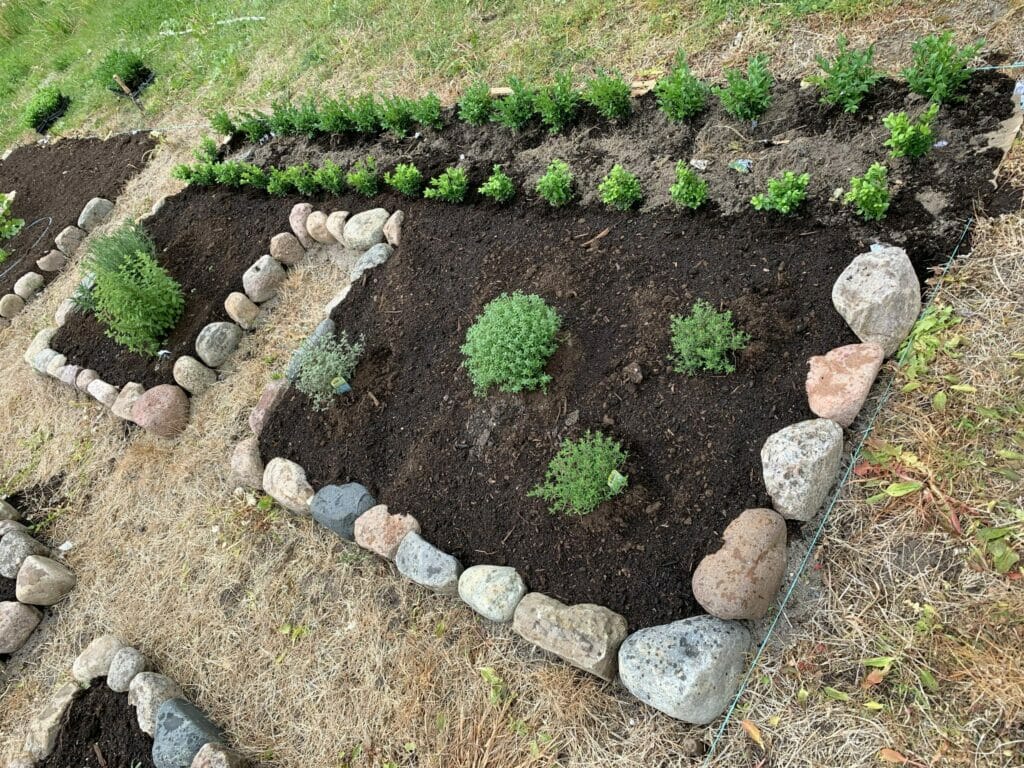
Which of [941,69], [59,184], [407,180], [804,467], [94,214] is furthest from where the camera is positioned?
[59,184]

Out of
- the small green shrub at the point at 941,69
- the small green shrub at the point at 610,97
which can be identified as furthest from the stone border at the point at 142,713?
the small green shrub at the point at 941,69

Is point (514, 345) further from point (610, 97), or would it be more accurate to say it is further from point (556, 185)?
point (610, 97)

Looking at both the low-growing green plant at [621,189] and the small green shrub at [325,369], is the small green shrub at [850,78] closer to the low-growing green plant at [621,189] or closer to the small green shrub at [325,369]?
the low-growing green plant at [621,189]

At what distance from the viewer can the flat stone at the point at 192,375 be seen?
176 inches

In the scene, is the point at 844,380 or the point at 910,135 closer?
the point at 844,380

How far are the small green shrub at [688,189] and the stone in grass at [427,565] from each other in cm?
227

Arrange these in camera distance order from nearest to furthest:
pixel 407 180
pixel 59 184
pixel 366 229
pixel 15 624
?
pixel 15 624, pixel 407 180, pixel 366 229, pixel 59 184

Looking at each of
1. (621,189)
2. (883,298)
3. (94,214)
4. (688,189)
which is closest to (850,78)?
(688,189)

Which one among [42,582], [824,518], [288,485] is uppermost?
[42,582]

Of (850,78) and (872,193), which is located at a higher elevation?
(850,78)

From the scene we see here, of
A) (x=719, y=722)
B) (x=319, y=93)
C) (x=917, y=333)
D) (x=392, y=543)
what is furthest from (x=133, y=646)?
(x=319, y=93)

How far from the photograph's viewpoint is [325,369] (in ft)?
12.6

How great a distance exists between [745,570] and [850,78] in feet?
8.92

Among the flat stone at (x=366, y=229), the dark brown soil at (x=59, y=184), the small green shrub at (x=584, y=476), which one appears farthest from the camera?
the dark brown soil at (x=59, y=184)
